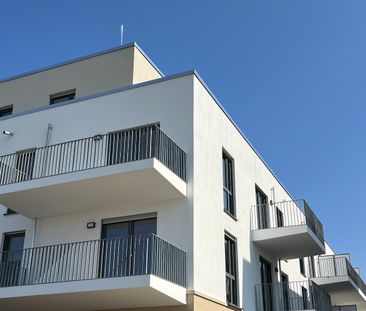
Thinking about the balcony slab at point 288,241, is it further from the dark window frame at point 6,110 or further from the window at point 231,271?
the dark window frame at point 6,110

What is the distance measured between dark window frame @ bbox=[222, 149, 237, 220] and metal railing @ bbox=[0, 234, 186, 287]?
3.61 meters

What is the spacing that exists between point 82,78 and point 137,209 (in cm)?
739

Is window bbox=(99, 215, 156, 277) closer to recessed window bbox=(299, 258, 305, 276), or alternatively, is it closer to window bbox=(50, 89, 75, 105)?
window bbox=(50, 89, 75, 105)

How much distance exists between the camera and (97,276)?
42.0 feet

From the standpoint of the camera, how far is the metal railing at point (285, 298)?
16.3m

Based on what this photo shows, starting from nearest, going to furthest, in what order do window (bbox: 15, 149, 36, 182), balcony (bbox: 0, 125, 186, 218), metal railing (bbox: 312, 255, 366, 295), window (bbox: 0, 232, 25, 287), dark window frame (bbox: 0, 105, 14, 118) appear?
balcony (bbox: 0, 125, 186, 218) → window (bbox: 0, 232, 25, 287) → window (bbox: 15, 149, 36, 182) → dark window frame (bbox: 0, 105, 14, 118) → metal railing (bbox: 312, 255, 366, 295)

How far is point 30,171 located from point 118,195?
11.0 ft

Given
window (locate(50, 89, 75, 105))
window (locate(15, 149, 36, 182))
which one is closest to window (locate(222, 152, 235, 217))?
window (locate(15, 149, 36, 182))

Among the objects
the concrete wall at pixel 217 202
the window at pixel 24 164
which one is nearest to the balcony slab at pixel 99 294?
the concrete wall at pixel 217 202

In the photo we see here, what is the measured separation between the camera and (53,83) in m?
19.5

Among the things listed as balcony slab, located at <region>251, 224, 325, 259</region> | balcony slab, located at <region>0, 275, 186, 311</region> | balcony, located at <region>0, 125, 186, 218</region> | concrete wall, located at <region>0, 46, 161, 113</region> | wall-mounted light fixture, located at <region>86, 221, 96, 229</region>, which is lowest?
balcony slab, located at <region>0, 275, 186, 311</region>

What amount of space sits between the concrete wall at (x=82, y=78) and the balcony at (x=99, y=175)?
4.10 meters

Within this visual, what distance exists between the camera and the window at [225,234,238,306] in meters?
14.3

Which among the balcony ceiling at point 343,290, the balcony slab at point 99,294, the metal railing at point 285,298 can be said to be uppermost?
the balcony ceiling at point 343,290
